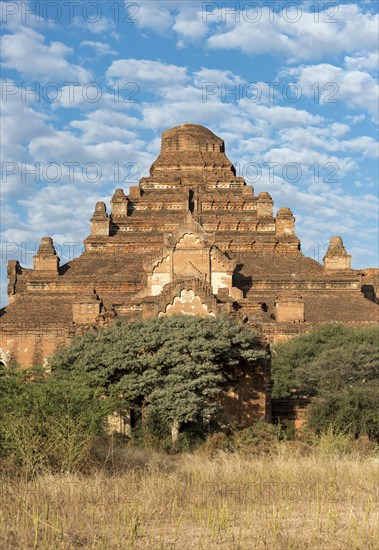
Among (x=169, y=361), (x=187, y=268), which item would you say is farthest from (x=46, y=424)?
(x=187, y=268)

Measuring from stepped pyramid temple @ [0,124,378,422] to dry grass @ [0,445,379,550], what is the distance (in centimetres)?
1128

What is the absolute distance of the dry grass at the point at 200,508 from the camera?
1027cm

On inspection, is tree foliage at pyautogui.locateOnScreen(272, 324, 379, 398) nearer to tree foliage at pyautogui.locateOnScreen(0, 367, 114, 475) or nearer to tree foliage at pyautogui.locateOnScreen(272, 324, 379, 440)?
tree foliage at pyautogui.locateOnScreen(272, 324, 379, 440)

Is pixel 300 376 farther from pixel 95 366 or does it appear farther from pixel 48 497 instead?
pixel 48 497

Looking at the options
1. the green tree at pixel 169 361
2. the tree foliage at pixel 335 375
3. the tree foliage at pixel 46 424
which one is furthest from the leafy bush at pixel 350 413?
the tree foliage at pixel 46 424

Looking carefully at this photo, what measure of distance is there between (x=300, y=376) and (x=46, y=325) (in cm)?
1375

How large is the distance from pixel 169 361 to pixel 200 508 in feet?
33.5

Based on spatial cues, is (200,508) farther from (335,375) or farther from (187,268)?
(187,268)

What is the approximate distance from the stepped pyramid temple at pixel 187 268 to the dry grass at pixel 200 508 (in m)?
11.3

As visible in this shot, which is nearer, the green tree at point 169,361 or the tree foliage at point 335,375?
the green tree at point 169,361

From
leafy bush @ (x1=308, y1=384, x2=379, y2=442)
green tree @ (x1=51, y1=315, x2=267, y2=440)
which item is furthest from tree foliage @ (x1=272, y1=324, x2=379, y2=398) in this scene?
green tree @ (x1=51, y1=315, x2=267, y2=440)

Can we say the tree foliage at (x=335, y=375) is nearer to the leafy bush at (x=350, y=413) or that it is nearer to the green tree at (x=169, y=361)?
the leafy bush at (x=350, y=413)

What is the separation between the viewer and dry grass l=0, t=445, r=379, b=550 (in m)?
10.3

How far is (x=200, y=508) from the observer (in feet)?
38.5
